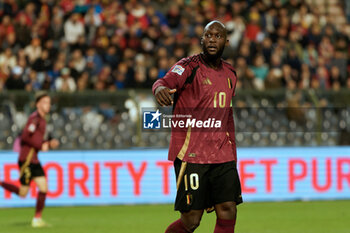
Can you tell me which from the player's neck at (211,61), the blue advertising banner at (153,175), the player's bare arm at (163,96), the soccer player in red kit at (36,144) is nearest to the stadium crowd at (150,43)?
the blue advertising banner at (153,175)

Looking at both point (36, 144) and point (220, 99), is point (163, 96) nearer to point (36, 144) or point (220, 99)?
point (220, 99)

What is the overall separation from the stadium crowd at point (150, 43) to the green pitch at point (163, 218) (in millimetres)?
2953

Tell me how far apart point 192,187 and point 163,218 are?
5600 mm

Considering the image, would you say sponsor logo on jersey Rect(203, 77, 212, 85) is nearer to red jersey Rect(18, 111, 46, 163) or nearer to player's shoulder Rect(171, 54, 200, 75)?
player's shoulder Rect(171, 54, 200, 75)

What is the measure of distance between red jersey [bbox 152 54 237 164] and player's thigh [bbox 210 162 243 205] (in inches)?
3.1

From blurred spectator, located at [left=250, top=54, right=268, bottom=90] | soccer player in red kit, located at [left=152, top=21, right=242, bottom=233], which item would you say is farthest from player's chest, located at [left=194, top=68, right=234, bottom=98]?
blurred spectator, located at [left=250, top=54, right=268, bottom=90]

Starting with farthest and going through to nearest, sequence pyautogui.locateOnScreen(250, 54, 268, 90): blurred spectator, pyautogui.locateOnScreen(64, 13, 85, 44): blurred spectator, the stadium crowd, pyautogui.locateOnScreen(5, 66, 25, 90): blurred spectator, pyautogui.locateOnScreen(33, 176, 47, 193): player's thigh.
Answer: pyautogui.locateOnScreen(64, 13, 85, 44): blurred spectator, pyautogui.locateOnScreen(250, 54, 268, 90): blurred spectator, the stadium crowd, pyautogui.locateOnScreen(5, 66, 25, 90): blurred spectator, pyautogui.locateOnScreen(33, 176, 47, 193): player's thigh

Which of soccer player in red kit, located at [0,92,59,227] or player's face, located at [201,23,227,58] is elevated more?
player's face, located at [201,23,227,58]

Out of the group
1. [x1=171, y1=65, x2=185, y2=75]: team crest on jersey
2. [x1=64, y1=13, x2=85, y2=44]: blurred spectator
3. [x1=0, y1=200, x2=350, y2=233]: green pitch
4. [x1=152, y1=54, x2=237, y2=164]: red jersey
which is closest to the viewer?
[x1=171, y1=65, x2=185, y2=75]: team crest on jersey

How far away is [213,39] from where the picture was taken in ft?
20.3

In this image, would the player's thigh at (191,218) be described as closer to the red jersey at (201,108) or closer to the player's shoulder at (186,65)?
the red jersey at (201,108)

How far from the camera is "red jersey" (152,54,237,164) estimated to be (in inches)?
246

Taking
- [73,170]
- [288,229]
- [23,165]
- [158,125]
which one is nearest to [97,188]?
[73,170]

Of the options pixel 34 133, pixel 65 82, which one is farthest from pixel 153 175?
pixel 34 133
